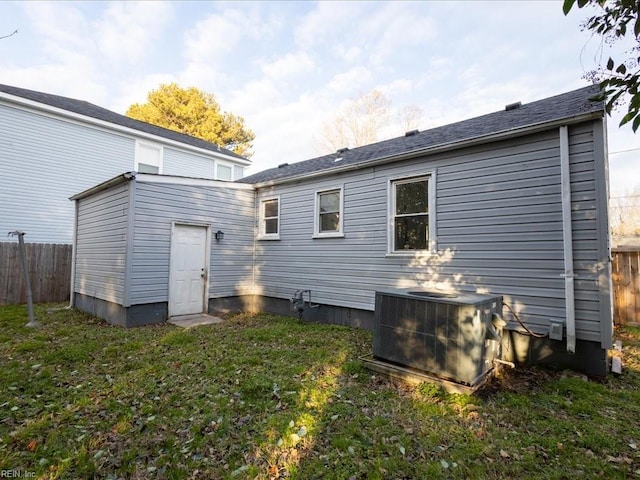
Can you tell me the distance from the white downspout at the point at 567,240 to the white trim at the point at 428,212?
190 centimetres

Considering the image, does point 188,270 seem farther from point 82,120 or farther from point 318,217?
point 82,120

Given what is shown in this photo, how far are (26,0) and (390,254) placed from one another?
666 centimetres

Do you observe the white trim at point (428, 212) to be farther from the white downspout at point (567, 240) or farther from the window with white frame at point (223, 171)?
the window with white frame at point (223, 171)

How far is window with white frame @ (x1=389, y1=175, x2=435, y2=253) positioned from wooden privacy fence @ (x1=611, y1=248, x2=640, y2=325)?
193 inches

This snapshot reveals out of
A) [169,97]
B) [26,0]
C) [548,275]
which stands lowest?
[548,275]

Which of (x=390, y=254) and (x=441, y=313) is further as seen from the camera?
(x=390, y=254)

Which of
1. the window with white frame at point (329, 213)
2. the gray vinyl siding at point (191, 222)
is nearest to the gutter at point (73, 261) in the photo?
the gray vinyl siding at point (191, 222)

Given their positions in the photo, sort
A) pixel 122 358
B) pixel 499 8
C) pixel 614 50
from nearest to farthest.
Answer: pixel 614 50, pixel 122 358, pixel 499 8

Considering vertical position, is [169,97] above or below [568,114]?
above

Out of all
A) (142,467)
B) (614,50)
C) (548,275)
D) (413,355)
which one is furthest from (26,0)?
(548,275)

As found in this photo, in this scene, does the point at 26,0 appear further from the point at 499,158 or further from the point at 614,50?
the point at 499,158

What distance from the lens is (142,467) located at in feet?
8.02

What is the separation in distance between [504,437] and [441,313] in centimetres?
132

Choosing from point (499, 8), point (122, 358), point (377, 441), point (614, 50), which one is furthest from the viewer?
point (499, 8)
